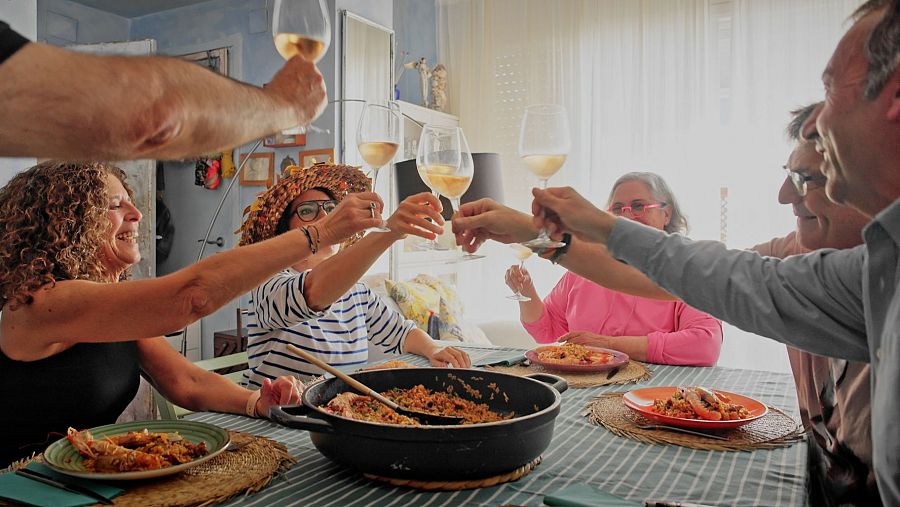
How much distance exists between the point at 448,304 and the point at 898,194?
10.7 ft

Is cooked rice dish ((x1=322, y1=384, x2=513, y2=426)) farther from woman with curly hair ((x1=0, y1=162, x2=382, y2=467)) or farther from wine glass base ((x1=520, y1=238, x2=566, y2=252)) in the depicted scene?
wine glass base ((x1=520, y1=238, x2=566, y2=252))

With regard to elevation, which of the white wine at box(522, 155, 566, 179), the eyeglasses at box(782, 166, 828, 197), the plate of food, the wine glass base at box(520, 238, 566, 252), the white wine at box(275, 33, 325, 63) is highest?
the white wine at box(275, 33, 325, 63)

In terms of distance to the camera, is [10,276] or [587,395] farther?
[587,395]

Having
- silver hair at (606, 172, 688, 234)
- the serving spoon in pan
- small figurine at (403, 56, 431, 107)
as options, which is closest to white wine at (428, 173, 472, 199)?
the serving spoon in pan

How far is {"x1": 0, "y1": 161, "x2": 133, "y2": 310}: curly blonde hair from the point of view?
1477 mm

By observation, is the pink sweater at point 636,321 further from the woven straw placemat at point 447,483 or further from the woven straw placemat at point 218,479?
the woven straw placemat at point 218,479

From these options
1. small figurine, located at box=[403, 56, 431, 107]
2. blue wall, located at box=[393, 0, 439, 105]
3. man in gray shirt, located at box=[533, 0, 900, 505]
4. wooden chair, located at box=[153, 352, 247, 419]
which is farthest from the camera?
blue wall, located at box=[393, 0, 439, 105]

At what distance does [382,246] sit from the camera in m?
1.89

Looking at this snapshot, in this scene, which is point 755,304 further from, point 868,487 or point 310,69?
point 310,69

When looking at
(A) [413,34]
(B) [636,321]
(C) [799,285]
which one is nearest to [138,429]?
(C) [799,285]

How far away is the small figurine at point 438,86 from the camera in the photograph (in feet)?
17.0

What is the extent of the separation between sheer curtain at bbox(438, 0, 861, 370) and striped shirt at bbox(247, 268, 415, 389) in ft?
8.95

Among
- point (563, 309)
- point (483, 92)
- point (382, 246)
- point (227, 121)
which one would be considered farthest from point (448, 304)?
point (227, 121)

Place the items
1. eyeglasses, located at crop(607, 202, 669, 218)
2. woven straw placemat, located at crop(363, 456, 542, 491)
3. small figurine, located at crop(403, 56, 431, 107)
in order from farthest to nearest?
small figurine, located at crop(403, 56, 431, 107), eyeglasses, located at crop(607, 202, 669, 218), woven straw placemat, located at crop(363, 456, 542, 491)
